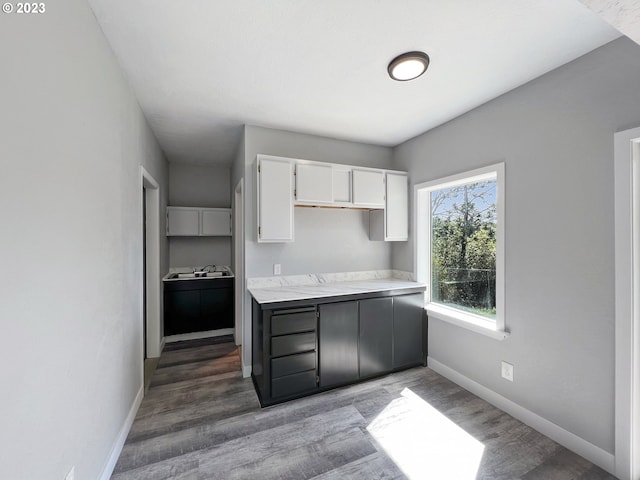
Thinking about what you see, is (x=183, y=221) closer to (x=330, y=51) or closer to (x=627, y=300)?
(x=330, y=51)

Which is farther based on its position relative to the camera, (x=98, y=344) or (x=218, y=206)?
(x=218, y=206)

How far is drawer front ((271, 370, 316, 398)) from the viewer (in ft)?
7.53

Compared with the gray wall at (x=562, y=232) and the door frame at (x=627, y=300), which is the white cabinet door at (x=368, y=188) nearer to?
the gray wall at (x=562, y=232)

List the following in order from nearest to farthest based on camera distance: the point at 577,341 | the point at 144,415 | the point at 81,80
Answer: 1. the point at 81,80
2. the point at 577,341
3. the point at 144,415

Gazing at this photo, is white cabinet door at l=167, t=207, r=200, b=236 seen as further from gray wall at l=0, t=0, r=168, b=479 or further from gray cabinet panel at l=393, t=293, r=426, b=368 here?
gray cabinet panel at l=393, t=293, r=426, b=368

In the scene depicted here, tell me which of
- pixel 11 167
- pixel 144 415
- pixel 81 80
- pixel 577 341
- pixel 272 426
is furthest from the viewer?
pixel 144 415

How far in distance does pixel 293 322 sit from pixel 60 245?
5.46ft

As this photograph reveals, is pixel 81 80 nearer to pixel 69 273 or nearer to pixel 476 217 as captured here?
pixel 69 273

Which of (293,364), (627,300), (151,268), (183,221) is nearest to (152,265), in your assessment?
(151,268)

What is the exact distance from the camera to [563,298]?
186 cm

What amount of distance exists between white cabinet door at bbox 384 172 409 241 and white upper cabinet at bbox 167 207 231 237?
2.63 meters

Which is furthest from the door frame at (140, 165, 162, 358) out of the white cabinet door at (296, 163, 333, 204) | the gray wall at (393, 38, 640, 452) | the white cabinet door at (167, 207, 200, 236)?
the gray wall at (393, 38, 640, 452)

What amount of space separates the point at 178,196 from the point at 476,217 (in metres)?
4.33

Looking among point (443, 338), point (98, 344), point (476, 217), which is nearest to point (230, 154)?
point (98, 344)
